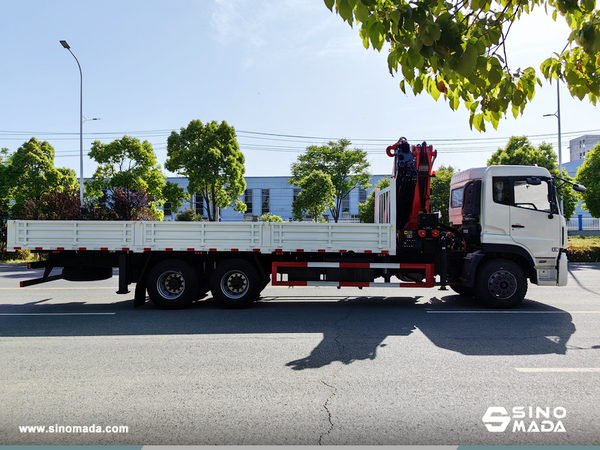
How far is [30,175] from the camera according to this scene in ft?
77.2

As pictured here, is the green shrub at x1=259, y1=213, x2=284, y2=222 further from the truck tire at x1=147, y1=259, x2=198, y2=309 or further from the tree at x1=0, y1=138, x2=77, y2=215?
the truck tire at x1=147, y1=259, x2=198, y2=309

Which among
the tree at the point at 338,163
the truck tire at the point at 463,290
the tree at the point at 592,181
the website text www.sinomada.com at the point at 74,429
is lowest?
the website text www.sinomada.com at the point at 74,429

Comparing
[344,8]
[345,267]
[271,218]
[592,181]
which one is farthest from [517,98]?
[271,218]

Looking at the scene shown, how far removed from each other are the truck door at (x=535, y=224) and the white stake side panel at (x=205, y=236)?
2.54 m

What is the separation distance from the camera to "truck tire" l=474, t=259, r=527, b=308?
27.0 feet

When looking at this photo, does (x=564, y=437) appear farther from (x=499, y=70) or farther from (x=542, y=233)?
(x=542, y=233)

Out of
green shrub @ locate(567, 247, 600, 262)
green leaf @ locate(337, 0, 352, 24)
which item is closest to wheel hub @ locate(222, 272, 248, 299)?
green leaf @ locate(337, 0, 352, 24)

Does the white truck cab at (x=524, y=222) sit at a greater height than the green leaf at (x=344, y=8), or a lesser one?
lesser

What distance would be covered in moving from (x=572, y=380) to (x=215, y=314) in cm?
579

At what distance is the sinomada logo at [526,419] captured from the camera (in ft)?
11.1

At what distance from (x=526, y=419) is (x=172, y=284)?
22.5ft

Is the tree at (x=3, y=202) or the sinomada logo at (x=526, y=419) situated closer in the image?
the sinomada logo at (x=526, y=419)

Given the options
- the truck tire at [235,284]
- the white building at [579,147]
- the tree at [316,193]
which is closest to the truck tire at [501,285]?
the truck tire at [235,284]

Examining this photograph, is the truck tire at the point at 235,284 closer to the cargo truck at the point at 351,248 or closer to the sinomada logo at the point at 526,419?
the cargo truck at the point at 351,248
